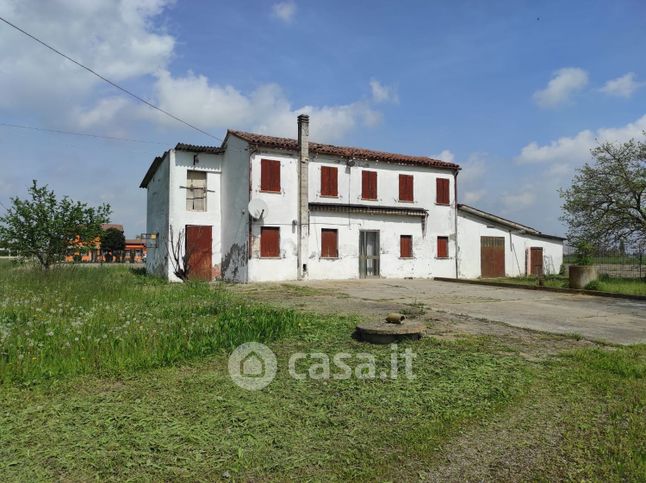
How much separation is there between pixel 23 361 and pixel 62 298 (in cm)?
415

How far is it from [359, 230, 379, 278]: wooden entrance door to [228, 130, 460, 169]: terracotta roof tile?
3679mm

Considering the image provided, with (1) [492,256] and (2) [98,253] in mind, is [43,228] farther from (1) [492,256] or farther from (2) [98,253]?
(2) [98,253]

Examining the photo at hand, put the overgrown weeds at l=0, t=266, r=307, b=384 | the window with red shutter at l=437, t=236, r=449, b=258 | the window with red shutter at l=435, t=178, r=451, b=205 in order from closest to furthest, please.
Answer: the overgrown weeds at l=0, t=266, r=307, b=384
the window with red shutter at l=437, t=236, r=449, b=258
the window with red shutter at l=435, t=178, r=451, b=205

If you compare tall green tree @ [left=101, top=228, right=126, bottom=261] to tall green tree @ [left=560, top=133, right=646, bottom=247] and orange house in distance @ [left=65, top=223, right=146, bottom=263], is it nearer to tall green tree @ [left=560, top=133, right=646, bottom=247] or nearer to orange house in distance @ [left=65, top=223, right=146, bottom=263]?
orange house in distance @ [left=65, top=223, right=146, bottom=263]

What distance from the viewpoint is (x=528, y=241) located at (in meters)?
24.9

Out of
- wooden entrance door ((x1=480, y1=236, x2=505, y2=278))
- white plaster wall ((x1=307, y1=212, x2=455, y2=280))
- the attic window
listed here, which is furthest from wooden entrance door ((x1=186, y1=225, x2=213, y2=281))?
wooden entrance door ((x1=480, y1=236, x2=505, y2=278))

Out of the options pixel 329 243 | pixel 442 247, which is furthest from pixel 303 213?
pixel 442 247

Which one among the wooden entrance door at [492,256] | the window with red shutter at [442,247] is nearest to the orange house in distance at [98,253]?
the window with red shutter at [442,247]

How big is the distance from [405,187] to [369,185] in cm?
211

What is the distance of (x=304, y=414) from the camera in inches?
134

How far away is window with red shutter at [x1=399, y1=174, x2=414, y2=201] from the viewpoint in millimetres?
22047

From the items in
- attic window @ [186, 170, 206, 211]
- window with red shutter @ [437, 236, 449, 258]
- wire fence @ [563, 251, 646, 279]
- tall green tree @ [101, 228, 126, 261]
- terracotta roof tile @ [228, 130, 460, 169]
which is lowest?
wire fence @ [563, 251, 646, 279]

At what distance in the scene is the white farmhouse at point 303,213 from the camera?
18.8 metres

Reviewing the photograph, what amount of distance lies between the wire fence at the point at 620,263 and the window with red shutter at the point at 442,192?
652cm
